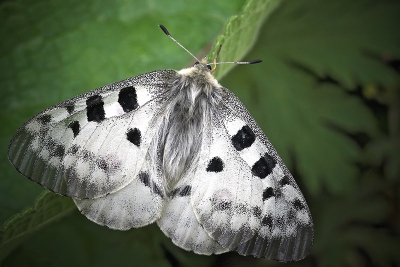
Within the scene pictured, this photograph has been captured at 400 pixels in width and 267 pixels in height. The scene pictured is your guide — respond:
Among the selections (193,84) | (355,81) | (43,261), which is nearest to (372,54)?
(355,81)

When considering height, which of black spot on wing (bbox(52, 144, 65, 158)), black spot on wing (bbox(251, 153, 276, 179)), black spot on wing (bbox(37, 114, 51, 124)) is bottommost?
black spot on wing (bbox(251, 153, 276, 179))

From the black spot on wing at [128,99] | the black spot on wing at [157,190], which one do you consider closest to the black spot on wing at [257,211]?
the black spot on wing at [157,190]

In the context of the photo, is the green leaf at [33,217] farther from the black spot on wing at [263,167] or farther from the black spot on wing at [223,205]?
the black spot on wing at [263,167]

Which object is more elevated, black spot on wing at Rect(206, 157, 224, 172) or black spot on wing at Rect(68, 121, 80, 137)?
black spot on wing at Rect(68, 121, 80, 137)

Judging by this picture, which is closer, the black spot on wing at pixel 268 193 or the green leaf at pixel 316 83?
Result: the black spot on wing at pixel 268 193

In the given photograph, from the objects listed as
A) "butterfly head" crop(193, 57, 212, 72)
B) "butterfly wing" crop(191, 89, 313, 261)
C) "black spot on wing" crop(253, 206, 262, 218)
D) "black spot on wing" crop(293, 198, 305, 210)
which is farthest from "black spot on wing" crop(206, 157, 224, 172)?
"butterfly head" crop(193, 57, 212, 72)

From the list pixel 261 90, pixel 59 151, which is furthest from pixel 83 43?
pixel 261 90

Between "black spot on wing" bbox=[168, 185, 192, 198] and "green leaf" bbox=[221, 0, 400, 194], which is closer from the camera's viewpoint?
"black spot on wing" bbox=[168, 185, 192, 198]

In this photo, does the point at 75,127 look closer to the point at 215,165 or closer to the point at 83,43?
the point at 215,165

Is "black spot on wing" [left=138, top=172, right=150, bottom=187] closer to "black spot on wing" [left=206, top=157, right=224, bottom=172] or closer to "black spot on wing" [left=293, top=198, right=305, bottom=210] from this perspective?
"black spot on wing" [left=206, top=157, right=224, bottom=172]
